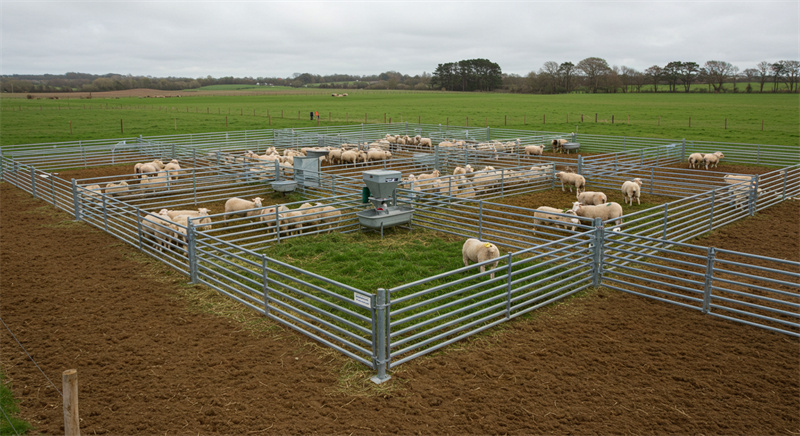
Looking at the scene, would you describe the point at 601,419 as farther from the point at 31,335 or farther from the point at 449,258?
the point at 31,335

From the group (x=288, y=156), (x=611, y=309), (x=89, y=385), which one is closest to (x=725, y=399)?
(x=611, y=309)

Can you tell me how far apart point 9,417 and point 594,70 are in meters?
130

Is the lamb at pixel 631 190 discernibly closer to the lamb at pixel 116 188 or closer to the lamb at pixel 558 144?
the lamb at pixel 558 144

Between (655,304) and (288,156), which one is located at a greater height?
(288,156)

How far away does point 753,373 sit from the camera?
6.82 m

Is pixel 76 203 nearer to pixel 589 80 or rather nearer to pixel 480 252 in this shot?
pixel 480 252

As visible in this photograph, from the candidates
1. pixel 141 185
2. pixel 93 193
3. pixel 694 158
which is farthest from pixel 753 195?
pixel 141 185

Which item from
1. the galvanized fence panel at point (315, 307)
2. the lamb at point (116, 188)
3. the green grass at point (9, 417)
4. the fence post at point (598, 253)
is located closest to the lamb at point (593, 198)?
the fence post at point (598, 253)

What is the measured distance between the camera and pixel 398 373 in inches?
271

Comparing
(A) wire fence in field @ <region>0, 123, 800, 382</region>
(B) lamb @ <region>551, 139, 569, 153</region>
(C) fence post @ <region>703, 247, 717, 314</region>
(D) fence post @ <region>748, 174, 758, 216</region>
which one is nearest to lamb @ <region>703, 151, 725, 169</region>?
(A) wire fence in field @ <region>0, 123, 800, 382</region>

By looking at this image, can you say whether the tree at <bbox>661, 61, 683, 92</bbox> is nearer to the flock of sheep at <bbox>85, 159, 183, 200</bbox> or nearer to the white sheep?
the white sheep

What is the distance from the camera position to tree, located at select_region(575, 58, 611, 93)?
117 metres

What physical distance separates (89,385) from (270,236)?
280 inches

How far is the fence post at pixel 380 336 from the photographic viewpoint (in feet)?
21.7
